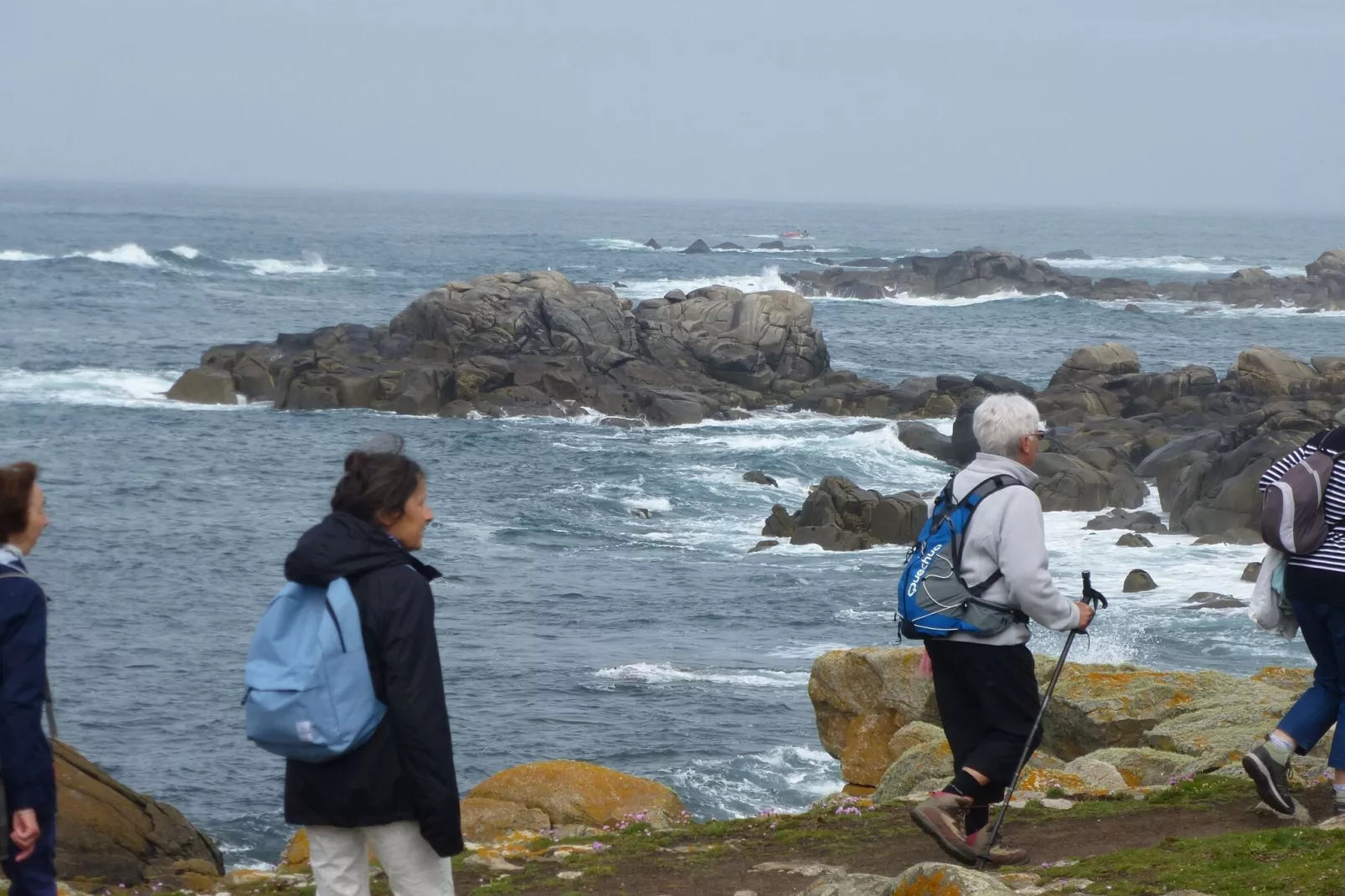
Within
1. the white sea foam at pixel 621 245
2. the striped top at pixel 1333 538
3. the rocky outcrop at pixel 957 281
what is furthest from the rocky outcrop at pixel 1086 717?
the white sea foam at pixel 621 245

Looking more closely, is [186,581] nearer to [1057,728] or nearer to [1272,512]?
[1057,728]

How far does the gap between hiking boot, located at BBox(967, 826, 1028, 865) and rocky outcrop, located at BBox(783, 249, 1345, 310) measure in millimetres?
84314

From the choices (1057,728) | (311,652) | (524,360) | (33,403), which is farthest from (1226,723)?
(33,403)

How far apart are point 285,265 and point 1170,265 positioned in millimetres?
79703

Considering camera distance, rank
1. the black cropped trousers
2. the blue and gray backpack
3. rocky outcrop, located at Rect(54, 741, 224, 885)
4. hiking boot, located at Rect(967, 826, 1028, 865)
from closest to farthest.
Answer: the blue and gray backpack → the black cropped trousers → hiking boot, located at Rect(967, 826, 1028, 865) → rocky outcrop, located at Rect(54, 741, 224, 885)

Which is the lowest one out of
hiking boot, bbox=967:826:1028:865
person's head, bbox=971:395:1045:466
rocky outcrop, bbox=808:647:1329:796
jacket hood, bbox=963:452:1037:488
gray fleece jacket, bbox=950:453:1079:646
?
rocky outcrop, bbox=808:647:1329:796

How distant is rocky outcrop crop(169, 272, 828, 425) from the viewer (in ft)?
146

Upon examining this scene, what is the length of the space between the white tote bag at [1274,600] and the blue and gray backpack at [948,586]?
4.77ft

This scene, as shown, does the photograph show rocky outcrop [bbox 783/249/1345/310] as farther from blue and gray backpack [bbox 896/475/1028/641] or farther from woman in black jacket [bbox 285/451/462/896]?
woman in black jacket [bbox 285/451/462/896]

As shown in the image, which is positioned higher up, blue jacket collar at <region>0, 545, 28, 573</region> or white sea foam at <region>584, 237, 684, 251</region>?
white sea foam at <region>584, 237, 684, 251</region>

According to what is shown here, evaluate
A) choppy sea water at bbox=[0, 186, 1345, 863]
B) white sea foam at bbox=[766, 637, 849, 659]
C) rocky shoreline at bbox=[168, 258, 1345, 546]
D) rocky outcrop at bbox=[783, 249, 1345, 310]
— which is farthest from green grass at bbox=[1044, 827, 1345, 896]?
rocky outcrop at bbox=[783, 249, 1345, 310]

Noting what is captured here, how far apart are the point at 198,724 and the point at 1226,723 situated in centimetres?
1300

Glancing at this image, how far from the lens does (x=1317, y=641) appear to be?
22.2 feet

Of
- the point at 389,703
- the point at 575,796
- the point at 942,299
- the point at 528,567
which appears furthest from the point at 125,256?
the point at 389,703
